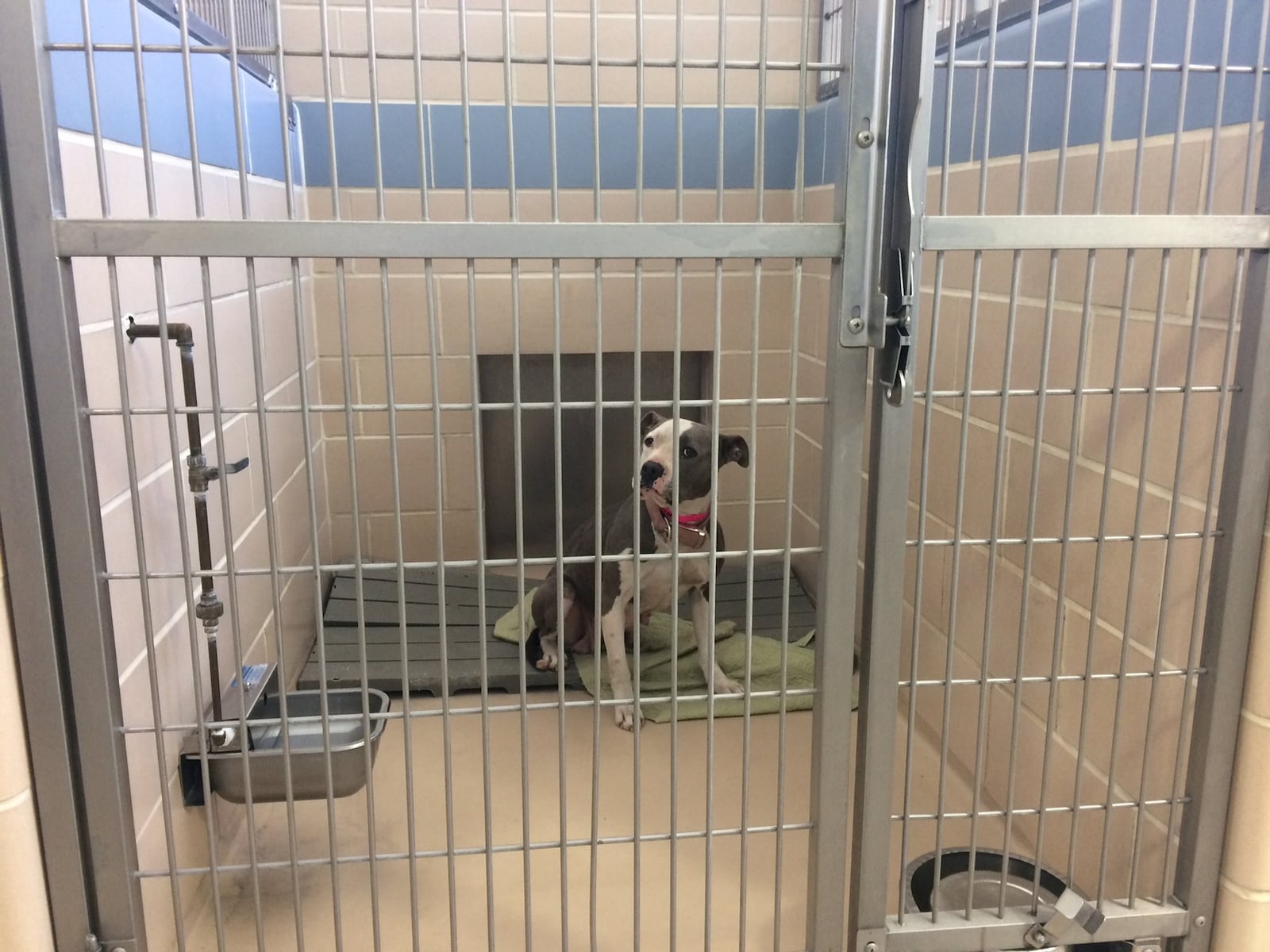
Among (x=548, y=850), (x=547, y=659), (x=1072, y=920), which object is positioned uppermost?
(x=1072, y=920)

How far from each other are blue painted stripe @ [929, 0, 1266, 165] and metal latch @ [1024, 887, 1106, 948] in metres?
1.00

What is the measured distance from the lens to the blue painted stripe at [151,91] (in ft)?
4.04

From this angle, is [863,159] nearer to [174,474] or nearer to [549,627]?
[174,474]

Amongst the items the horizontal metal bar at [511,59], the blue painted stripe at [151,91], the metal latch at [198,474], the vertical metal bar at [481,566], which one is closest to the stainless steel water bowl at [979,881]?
the vertical metal bar at [481,566]

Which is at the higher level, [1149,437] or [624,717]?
[1149,437]

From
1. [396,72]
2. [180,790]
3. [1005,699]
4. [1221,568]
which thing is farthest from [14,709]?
[396,72]

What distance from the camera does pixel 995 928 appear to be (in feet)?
4.37

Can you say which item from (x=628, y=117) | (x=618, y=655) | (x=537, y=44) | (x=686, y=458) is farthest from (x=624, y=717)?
(x=537, y=44)

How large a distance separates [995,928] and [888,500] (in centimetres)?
62

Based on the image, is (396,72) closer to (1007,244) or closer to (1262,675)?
(1007,244)

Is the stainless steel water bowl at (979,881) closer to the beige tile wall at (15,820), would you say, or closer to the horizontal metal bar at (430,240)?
the horizontal metal bar at (430,240)

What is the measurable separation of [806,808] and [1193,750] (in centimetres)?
77

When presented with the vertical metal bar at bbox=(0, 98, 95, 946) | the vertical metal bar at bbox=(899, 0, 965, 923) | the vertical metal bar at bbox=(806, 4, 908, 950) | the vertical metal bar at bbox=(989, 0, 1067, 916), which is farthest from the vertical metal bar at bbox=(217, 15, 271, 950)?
the vertical metal bar at bbox=(989, 0, 1067, 916)

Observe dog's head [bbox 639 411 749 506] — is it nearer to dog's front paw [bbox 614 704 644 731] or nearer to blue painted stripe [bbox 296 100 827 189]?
dog's front paw [bbox 614 704 644 731]
